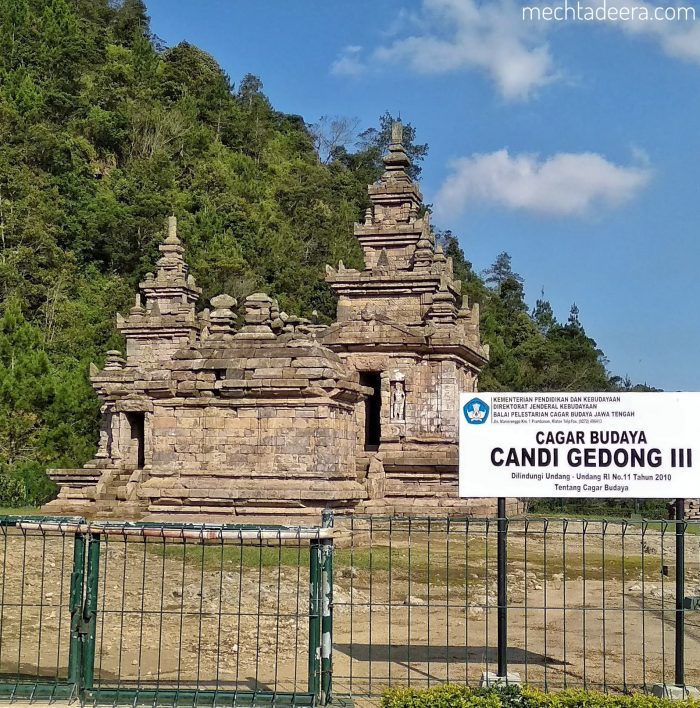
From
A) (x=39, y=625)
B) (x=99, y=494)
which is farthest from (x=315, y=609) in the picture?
(x=99, y=494)

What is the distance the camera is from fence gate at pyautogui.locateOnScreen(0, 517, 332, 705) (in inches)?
276

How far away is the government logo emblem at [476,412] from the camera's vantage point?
8.17 meters

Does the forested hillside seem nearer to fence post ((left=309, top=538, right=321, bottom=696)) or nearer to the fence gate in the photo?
the fence gate

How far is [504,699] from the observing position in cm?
679

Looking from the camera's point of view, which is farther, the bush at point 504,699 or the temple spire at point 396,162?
the temple spire at point 396,162

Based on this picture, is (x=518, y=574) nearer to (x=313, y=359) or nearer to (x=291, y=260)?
(x=313, y=359)

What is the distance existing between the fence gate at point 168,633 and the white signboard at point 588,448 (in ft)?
5.93

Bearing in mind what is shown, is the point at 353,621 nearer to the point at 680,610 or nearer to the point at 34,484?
the point at 680,610

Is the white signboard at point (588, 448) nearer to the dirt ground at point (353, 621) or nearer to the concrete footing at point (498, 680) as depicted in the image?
the dirt ground at point (353, 621)

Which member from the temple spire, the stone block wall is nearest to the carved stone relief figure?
the stone block wall

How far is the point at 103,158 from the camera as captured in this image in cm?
6141

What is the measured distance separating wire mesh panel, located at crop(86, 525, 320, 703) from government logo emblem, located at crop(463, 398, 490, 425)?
5.88ft

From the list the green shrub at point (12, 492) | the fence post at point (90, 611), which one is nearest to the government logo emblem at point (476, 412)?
the fence post at point (90, 611)

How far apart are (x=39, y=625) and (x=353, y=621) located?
380cm
